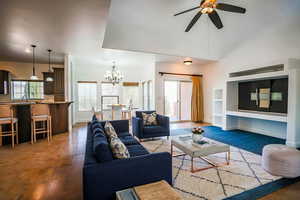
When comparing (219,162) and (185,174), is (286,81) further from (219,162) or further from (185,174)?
(185,174)

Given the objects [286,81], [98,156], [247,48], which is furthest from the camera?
[247,48]

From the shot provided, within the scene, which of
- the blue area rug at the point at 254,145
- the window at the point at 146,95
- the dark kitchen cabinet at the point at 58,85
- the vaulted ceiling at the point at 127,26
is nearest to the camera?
the blue area rug at the point at 254,145

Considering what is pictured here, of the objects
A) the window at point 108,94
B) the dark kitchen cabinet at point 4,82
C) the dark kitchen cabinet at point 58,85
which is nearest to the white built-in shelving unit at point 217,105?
the window at point 108,94

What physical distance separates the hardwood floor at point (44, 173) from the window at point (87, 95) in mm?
3703

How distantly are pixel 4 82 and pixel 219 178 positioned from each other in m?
8.08

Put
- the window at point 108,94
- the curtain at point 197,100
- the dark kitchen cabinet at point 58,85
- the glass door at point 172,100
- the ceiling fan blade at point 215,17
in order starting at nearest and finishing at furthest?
the ceiling fan blade at point 215,17
the dark kitchen cabinet at point 58,85
the curtain at point 197,100
the glass door at point 172,100
the window at point 108,94

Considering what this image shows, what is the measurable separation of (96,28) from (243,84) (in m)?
5.12

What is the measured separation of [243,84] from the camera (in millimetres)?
5273

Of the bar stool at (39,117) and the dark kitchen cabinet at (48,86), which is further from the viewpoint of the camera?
the dark kitchen cabinet at (48,86)

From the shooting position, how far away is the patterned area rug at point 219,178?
195 cm

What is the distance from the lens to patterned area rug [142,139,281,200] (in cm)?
195

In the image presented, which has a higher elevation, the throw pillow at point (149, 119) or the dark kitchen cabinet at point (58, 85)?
the dark kitchen cabinet at point (58, 85)

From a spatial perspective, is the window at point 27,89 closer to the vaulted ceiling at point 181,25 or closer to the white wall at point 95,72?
the white wall at point 95,72

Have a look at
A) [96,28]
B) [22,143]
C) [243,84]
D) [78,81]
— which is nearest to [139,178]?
[96,28]
